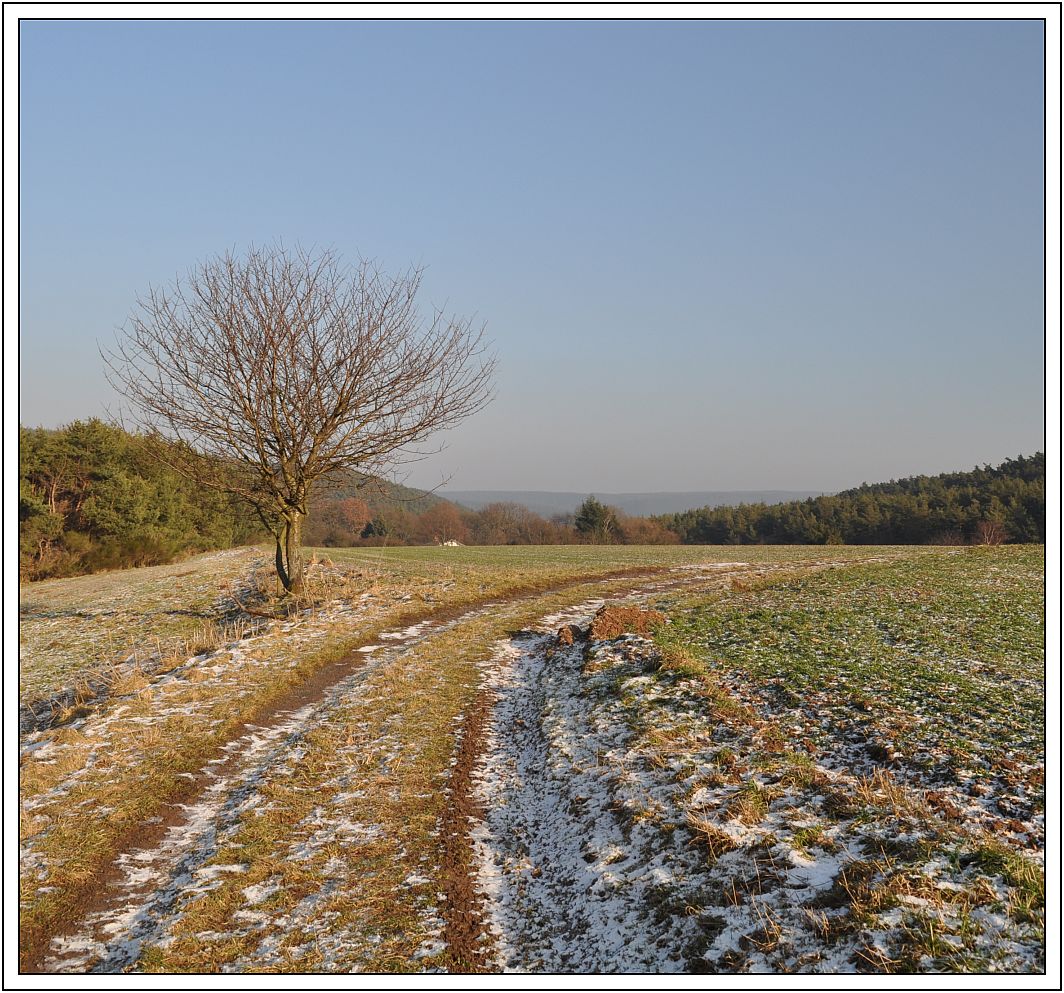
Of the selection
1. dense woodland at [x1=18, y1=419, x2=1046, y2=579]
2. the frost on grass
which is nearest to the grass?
dense woodland at [x1=18, y1=419, x2=1046, y2=579]

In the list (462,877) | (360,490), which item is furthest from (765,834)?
(360,490)

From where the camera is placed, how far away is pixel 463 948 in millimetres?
5410

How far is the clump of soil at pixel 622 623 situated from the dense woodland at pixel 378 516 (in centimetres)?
672

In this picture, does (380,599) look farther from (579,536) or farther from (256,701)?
(579,536)

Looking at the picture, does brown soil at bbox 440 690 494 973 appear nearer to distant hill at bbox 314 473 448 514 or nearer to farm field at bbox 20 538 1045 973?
farm field at bbox 20 538 1045 973

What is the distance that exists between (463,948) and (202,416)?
1590cm

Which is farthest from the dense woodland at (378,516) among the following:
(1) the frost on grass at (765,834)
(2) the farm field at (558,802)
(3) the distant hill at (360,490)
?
(1) the frost on grass at (765,834)

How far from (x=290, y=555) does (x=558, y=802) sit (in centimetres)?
1444

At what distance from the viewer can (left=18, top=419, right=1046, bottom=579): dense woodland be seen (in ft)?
135

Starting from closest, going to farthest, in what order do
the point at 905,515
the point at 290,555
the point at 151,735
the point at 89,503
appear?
the point at 151,735 → the point at 290,555 → the point at 89,503 → the point at 905,515

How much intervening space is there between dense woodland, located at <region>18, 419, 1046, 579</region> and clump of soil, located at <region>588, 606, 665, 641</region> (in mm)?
6720

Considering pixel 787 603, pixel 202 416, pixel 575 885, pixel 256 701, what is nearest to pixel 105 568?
pixel 202 416

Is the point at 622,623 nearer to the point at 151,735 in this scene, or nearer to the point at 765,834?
the point at 765,834

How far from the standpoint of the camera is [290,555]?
20.1 metres
